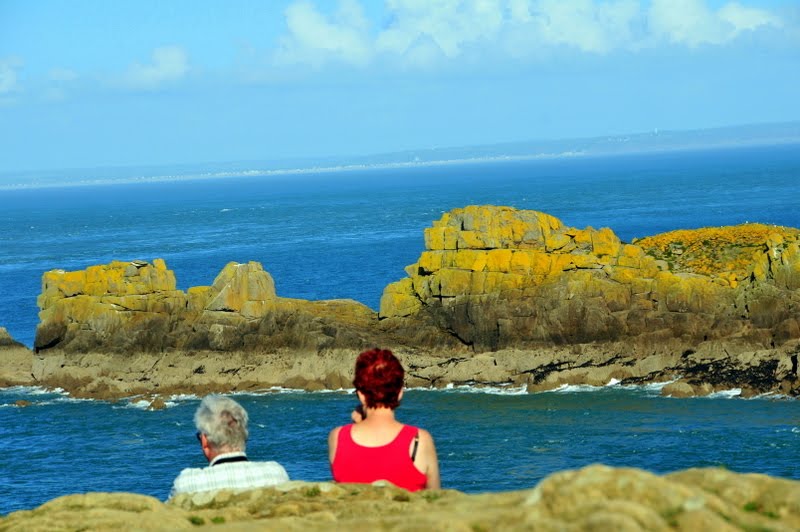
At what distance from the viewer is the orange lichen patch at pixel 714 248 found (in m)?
64.3

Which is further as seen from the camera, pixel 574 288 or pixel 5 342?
pixel 5 342

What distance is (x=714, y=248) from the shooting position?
225 ft

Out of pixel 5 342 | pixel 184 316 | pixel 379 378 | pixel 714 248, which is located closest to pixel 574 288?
pixel 714 248

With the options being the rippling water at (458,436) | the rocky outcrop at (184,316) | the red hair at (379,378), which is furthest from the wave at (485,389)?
the red hair at (379,378)

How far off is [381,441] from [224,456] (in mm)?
1252

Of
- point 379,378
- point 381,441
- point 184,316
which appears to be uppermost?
point 379,378

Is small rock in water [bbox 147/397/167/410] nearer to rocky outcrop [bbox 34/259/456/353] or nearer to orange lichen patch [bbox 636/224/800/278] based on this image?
rocky outcrop [bbox 34/259/456/353]

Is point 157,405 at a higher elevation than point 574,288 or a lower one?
lower

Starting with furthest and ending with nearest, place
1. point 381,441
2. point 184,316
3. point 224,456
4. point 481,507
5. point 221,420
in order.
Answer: point 184,316 < point 224,456 < point 381,441 < point 221,420 < point 481,507

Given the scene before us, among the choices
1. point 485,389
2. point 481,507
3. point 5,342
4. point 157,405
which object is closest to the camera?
point 481,507

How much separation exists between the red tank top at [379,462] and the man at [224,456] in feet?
2.03

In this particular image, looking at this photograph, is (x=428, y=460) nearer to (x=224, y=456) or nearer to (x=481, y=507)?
(x=481, y=507)

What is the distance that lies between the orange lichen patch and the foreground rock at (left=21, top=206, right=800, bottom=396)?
302mm

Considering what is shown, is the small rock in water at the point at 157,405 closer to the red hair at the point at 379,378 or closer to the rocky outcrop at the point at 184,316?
the rocky outcrop at the point at 184,316
